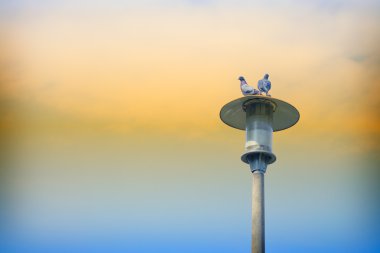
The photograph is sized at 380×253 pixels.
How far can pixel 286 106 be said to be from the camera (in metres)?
38.4

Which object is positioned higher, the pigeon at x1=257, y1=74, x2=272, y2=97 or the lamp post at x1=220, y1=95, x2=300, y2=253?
the pigeon at x1=257, y1=74, x2=272, y2=97

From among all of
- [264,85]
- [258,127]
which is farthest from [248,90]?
[258,127]

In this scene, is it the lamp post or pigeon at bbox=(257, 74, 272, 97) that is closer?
the lamp post

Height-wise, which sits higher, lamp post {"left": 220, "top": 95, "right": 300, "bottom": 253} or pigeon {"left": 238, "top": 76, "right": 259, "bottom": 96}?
pigeon {"left": 238, "top": 76, "right": 259, "bottom": 96}

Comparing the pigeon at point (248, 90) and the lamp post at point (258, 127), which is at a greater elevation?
the pigeon at point (248, 90)

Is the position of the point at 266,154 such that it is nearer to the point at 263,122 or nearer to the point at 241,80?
A: the point at 263,122

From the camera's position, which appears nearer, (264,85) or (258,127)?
(258,127)

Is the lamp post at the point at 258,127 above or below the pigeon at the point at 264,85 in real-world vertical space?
below

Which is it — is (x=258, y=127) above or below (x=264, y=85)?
below

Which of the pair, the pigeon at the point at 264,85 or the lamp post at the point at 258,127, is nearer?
the lamp post at the point at 258,127

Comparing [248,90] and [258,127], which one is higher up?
[248,90]

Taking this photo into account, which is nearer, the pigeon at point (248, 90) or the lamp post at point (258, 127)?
the lamp post at point (258, 127)

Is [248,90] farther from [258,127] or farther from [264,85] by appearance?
[258,127]

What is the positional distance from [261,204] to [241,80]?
234 inches
